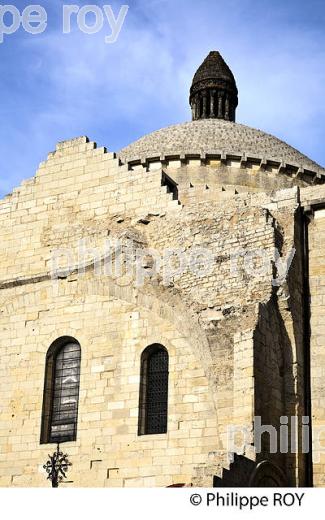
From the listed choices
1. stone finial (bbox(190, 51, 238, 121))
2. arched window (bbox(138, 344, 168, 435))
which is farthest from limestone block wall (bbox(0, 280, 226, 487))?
stone finial (bbox(190, 51, 238, 121))

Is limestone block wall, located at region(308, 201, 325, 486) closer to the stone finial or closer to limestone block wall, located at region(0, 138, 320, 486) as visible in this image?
limestone block wall, located at region(0, 138, 320, 486)

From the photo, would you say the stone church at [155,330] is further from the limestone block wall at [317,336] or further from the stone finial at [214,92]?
the stone finial at [214,92]

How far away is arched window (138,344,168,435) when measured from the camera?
1645 centimetres

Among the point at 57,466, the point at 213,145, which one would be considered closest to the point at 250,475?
the point at 57,466

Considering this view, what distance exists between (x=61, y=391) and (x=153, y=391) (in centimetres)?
220

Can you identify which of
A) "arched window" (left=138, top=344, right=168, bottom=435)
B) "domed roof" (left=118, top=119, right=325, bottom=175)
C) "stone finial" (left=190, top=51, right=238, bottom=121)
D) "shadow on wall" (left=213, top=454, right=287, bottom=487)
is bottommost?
"shadow on wall" (left=213, top=454, right=287, bottom=487)

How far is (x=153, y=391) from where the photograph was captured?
1675 cm

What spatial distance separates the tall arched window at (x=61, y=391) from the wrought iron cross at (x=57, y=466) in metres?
0.55

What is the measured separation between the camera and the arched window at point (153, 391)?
54.0 ft

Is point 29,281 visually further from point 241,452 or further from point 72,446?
point 241,452

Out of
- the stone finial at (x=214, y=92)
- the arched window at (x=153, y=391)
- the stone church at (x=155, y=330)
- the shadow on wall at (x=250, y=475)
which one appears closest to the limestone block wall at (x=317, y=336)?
the stone church at (x=155, y=330)

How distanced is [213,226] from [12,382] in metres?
5.43

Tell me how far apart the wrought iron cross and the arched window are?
1624 millimetres
